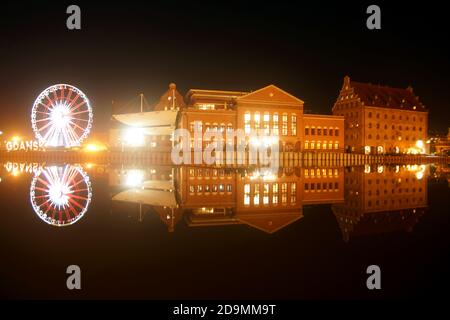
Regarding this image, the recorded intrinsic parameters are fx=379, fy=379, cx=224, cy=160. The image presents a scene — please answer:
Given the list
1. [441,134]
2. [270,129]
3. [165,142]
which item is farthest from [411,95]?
[165,142]

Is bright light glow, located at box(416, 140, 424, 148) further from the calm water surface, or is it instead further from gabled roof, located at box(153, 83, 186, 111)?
the calm water surface

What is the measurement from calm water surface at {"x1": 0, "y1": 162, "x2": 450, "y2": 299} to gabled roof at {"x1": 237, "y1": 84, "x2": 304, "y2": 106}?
3370cm

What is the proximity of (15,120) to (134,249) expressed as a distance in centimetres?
6729

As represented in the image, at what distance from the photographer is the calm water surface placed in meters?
4.29

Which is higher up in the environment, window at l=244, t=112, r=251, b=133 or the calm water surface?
window at l=244, t=112, r=251, b=133

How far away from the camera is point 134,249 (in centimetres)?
590

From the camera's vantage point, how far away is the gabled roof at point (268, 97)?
4428 centimetres

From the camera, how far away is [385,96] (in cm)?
5597

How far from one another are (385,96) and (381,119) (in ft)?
15.0

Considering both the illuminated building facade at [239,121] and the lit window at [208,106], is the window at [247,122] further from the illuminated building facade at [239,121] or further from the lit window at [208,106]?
the lit window at [208,106]

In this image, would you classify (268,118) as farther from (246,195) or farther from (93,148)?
(246,195)

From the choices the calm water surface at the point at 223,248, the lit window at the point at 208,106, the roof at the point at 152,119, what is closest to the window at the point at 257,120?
the lit window at the point at 208,106

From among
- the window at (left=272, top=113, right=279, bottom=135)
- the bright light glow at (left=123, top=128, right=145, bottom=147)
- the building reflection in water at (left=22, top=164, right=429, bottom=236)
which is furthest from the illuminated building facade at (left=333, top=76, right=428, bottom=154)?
the building reflection in water at (left=22, top=164, right=429, bottom=236)
